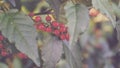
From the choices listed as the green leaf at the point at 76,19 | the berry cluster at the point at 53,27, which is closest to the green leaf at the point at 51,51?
the berry cluster at the point at 53,27

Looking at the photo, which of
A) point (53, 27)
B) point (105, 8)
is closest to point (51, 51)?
point (53, 27)

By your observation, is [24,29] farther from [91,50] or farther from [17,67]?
[91,50]

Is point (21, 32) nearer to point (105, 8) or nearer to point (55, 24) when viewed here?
point (55, 24)

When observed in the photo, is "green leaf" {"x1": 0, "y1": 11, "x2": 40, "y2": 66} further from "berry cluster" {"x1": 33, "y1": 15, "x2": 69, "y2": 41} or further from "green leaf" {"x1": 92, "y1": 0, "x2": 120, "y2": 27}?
"green leaf" {"x1": 92, "y1": 0, "x2": 120, "y2": 27}

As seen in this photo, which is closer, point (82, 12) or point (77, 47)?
point (82, 12)

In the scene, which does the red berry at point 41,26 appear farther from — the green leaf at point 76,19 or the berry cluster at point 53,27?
the green leaf at point 76,19

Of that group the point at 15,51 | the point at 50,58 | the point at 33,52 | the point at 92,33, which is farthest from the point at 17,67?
the point at 92,33
